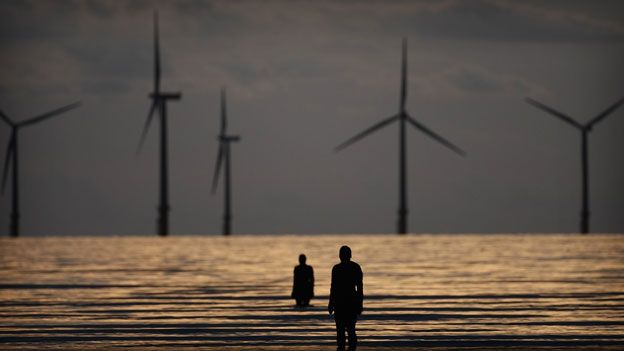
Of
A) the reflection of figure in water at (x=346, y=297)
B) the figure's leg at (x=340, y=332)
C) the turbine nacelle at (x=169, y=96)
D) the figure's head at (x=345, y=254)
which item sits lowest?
the figure's leg at (x=340, y=332)

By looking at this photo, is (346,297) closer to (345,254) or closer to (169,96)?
(345,254)

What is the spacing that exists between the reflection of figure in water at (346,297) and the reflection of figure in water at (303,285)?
46.6 ft

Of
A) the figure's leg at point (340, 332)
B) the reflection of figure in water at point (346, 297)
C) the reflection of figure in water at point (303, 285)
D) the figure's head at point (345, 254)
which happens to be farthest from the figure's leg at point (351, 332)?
the reflection of figure in water at point (303, 285)

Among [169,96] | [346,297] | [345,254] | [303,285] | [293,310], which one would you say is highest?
[169,96]

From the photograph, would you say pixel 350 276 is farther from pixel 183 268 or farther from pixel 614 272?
pixel 183 268

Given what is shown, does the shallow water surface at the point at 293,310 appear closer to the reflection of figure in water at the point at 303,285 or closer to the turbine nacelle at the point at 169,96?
the reflection of figure in water at the point at 303,285

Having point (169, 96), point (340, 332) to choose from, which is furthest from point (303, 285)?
point (169, 96)

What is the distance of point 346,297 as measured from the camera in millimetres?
28219

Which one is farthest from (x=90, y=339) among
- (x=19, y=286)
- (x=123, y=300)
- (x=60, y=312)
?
(x=19, y=286)

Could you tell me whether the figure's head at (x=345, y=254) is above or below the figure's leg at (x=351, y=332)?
above

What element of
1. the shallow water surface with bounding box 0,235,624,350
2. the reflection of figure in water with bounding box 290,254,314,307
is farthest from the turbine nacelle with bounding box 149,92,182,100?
the reflection of figure in water with bounding box 290,254,314,307

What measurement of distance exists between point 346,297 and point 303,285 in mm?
15174

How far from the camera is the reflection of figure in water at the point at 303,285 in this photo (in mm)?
42812

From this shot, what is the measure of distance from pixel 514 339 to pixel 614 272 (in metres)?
39.7
